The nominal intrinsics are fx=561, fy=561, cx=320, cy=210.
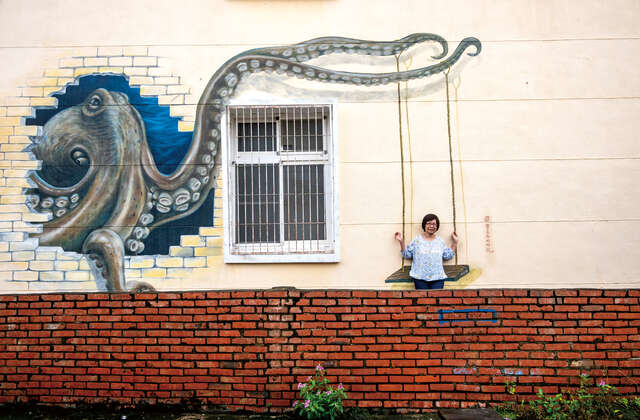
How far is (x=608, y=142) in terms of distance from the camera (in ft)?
20.3

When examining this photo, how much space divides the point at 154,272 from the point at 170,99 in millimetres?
1902

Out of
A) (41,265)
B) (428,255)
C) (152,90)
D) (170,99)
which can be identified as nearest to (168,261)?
(41,265)

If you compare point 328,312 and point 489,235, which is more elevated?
point 489,235

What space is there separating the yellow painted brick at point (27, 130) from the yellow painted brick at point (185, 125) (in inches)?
61.9

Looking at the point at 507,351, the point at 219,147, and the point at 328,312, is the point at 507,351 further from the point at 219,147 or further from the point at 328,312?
the point at 219,147

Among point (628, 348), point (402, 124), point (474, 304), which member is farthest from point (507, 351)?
point (402, 124)

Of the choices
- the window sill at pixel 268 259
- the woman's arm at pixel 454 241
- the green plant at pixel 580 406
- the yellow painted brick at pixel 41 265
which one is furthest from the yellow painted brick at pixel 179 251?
the green plant at pixel 580 406

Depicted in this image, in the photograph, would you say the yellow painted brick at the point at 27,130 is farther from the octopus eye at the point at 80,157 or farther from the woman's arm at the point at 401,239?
the woman's arm at the point at 401,239

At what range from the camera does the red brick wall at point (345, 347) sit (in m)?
5.21

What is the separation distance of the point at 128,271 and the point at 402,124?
3383 mm

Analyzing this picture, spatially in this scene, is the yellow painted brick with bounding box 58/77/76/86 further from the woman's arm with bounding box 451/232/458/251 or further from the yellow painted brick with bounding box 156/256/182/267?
the woman's arm with bounding box 451/232/458/251

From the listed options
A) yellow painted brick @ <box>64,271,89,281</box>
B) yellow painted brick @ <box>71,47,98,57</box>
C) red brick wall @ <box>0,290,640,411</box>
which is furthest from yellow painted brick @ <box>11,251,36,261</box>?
yellow painted brick @ <box>71,47,98,57</box>

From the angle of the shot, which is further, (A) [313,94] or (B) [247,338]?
(A) [313,94]

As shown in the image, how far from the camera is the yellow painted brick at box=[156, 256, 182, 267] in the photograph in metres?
6.05
